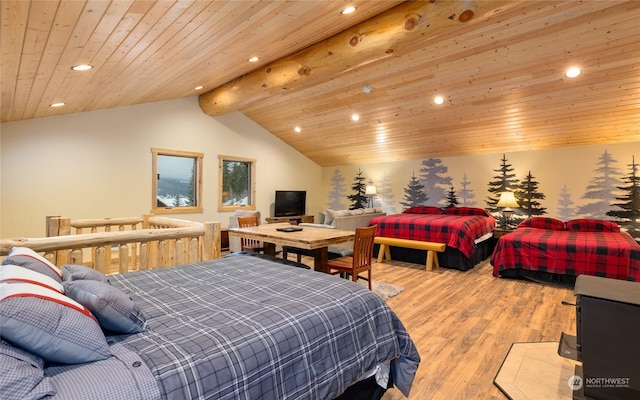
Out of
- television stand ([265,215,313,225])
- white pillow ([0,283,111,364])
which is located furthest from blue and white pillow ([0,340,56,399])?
television stand ([265,215,313,225])

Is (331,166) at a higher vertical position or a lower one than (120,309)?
higher

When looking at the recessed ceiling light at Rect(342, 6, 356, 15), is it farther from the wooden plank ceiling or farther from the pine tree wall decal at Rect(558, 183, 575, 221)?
the pine tree wall decal at Rect(558, 183, 575, 221)

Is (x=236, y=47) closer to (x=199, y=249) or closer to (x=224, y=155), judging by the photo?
(x=199, y=249)

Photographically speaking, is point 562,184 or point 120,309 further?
point 562,184

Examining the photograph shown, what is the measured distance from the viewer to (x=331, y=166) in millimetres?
9203

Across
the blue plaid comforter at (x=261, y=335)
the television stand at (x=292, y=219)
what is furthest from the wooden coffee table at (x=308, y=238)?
the television stand at (x=292, y=219)

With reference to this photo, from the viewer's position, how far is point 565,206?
5961 millimetres

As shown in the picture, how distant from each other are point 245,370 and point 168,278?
1.15m

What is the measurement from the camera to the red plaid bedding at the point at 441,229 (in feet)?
16.7

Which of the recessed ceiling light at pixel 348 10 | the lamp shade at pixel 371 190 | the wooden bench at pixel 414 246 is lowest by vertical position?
the wooden bench at pixel 414 246

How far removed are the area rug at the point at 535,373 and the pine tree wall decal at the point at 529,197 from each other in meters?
4.31

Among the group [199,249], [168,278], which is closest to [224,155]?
[199,249]

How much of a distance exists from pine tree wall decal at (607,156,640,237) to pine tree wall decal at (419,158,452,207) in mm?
2842

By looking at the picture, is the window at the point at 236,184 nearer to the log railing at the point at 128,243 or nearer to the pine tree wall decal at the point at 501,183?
the log railing at the point at 128,243
